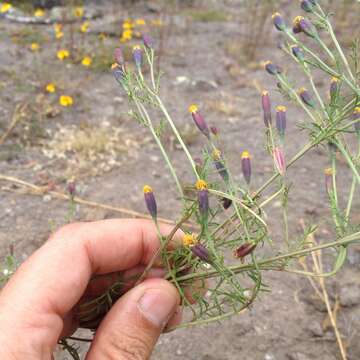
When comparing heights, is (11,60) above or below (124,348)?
below

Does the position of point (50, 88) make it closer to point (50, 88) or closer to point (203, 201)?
point (50, 88)

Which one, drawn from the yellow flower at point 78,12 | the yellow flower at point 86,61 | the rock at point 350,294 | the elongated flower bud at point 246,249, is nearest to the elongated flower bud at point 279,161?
the elongated flower bud at point 246,249

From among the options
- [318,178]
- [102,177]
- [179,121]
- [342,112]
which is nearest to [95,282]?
[342,112]

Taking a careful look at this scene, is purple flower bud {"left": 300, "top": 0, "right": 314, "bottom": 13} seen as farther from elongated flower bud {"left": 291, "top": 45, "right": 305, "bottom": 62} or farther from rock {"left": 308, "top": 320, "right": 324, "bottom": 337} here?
rock {"left": 308, "top": 320, "right": 324, "bottom": 337}

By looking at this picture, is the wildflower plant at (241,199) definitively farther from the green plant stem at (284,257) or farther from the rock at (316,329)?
the rock at (316,329)

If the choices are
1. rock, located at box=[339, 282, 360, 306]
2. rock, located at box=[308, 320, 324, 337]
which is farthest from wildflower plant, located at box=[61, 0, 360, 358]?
rock, located at box=[339, 282, 360, 306]

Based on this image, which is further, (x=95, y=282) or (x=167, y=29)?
(x=167, y=29)

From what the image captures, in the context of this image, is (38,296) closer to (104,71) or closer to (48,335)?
(48,335)
